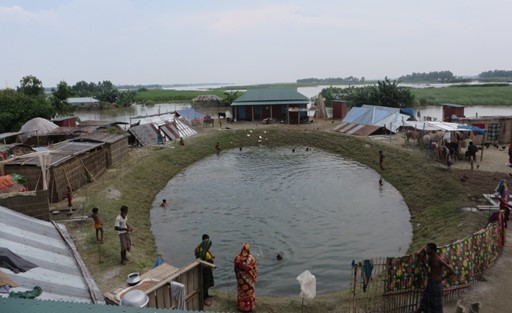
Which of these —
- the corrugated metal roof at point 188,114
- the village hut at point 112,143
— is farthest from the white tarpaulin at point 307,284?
the corrugated metal roof at point 188,114

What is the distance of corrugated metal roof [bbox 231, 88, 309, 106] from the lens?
43969 mm

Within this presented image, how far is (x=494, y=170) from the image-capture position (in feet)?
65.5

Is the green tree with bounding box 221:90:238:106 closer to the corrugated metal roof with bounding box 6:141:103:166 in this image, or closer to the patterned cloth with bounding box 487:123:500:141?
the patterned cloth with bounding box 487:123:500:141

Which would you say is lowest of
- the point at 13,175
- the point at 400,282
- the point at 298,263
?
the point at 298,263

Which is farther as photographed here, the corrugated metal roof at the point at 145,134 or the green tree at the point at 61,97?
the green tree at the point at 61,97

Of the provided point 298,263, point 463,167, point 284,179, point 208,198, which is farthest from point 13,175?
point 463,167

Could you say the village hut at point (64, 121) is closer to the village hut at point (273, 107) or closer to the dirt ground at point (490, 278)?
the village hut at point (273, 107)

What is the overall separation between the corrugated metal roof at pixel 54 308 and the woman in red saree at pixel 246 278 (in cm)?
632

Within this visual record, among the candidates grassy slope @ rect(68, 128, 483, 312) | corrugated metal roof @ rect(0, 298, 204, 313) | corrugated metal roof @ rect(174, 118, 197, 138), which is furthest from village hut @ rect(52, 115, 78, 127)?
corrugated metal roof @ rect(0, 298, 204, 313)

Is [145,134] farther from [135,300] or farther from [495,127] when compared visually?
[135,300]

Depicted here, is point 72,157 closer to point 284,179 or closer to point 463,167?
point 284,179

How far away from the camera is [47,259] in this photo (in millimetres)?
8797

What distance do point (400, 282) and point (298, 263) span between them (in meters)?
4.67

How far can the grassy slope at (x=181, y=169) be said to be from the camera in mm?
11234
